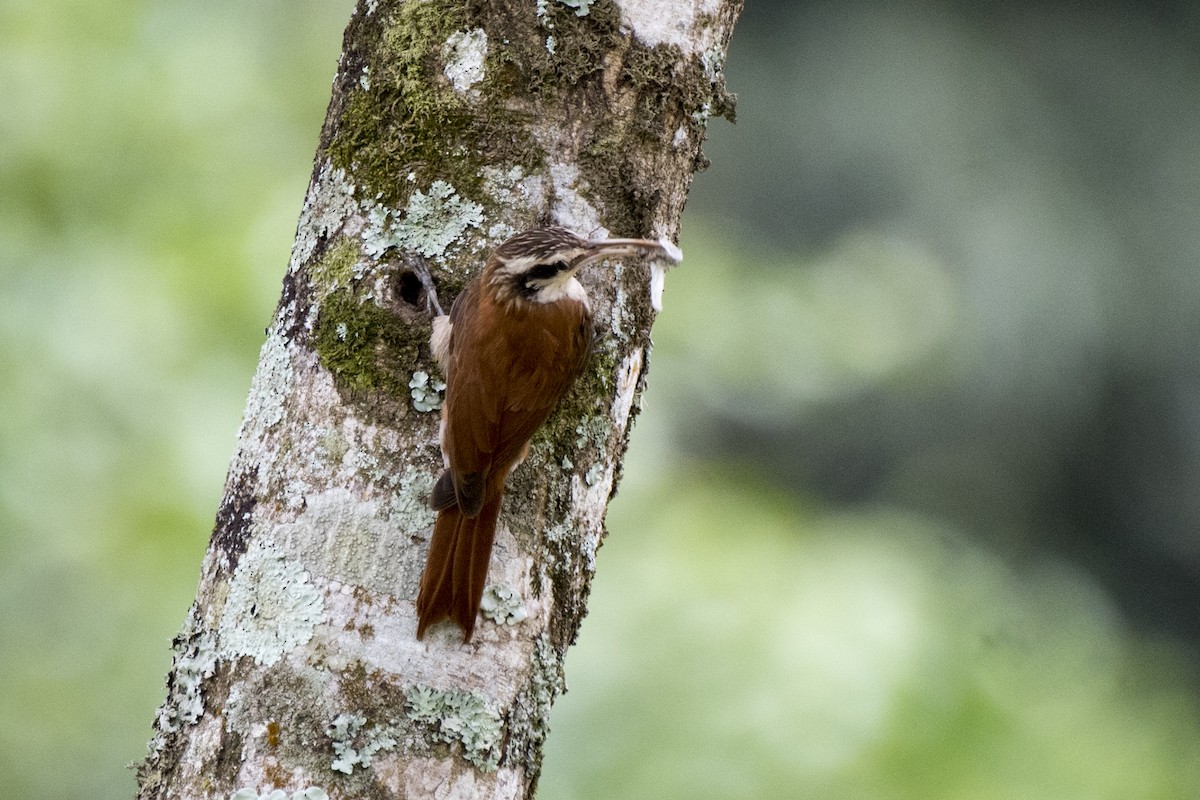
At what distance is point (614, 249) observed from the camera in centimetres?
248

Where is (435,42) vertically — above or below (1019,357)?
below

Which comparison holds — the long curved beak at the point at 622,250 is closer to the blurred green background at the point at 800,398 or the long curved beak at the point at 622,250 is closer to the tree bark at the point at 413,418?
the tree bark at the point at 413,418

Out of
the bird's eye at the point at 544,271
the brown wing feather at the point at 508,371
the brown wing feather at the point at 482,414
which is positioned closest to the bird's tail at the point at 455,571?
the brown wing feather at the point at 482,414

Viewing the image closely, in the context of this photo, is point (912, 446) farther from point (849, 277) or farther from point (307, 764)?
point (307, 764)

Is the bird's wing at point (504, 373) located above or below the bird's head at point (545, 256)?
below

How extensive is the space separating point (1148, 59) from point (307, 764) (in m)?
5.86

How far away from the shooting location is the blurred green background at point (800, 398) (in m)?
5.01

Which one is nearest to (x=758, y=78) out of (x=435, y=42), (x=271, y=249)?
(x=271, y=249)

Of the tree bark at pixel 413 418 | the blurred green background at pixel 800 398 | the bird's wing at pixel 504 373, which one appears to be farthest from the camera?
the blurred green background at pixel 800 398

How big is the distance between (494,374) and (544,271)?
0.26 metres

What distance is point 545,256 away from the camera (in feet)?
8.05

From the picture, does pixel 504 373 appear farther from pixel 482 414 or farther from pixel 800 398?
pixel 800 398

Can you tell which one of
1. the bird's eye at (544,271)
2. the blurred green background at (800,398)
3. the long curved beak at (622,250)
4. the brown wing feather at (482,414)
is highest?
the blurred green background at (800,398)

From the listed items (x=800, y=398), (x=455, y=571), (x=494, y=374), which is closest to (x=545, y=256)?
(x=494, y=374)
